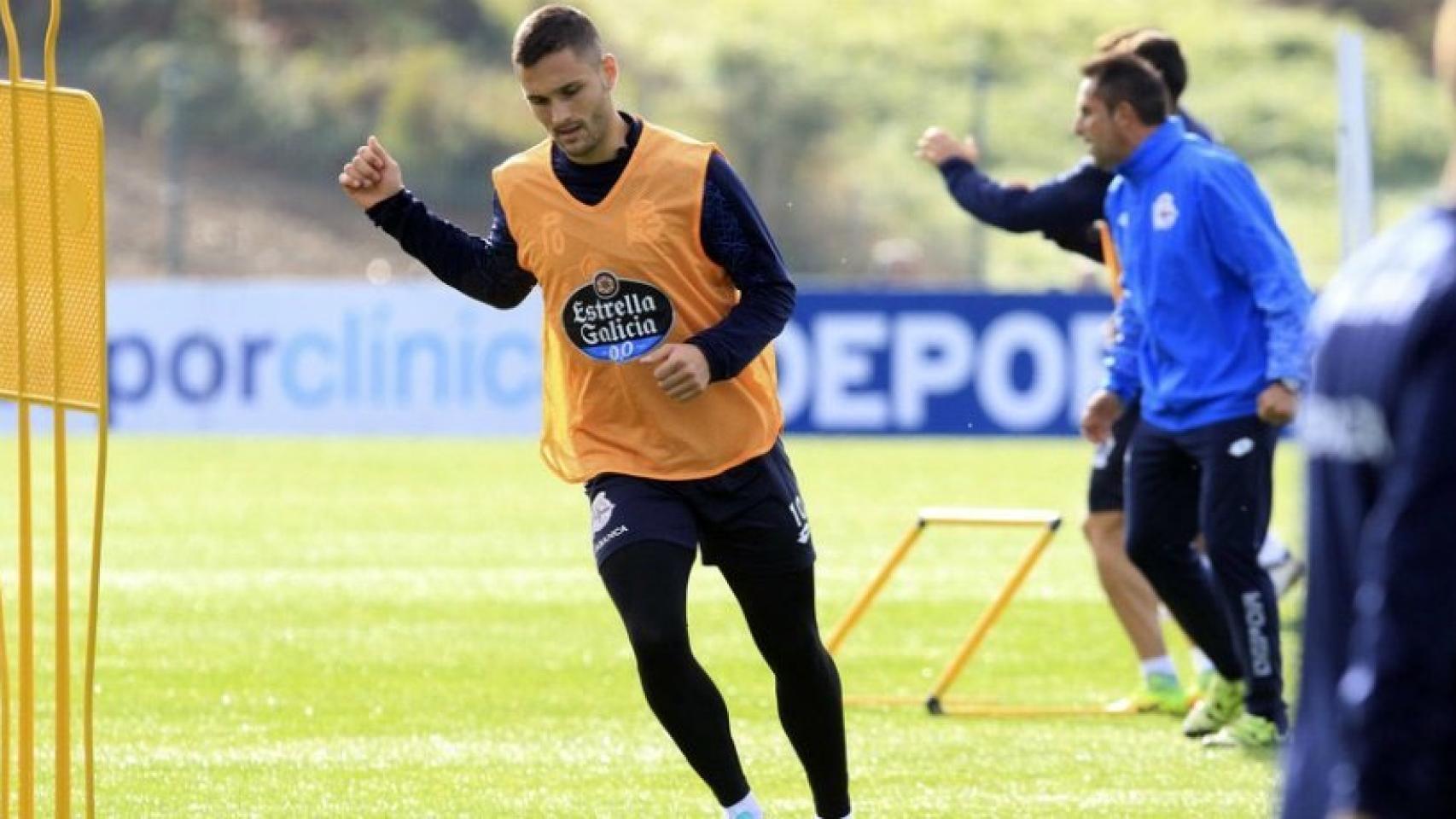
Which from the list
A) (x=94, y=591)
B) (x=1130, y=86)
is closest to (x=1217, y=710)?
(x=1130, y=86)

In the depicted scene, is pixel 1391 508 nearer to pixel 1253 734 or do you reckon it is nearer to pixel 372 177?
pixel 372 177

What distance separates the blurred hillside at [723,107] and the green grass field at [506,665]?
14297 mm

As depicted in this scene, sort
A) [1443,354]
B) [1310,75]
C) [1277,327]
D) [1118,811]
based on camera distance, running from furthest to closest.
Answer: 1. [1310,75]
2. [1277,327]
3. [1118,811]
4. [1443,354]

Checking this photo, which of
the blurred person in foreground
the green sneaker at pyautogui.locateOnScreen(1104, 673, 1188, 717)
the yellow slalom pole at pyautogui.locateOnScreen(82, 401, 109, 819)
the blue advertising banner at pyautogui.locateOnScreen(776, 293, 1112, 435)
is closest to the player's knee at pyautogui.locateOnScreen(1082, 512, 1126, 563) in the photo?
the blurred person in foreground

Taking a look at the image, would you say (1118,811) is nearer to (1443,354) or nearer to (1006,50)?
(1443,354)

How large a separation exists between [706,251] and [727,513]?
1.99 ft

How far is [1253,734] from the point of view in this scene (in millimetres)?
8516

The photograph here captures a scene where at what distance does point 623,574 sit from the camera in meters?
6.23

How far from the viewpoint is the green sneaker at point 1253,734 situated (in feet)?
27.9

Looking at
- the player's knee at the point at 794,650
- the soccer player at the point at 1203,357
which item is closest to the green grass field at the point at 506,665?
the soccer player at the point at 1203,357

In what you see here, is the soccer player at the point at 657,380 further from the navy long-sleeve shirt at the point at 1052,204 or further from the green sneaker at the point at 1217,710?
the navy long-sleeve shirt at the point at 1052,204

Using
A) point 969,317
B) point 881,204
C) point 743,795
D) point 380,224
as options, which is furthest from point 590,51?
point 881,204

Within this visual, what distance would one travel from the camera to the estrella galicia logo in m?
6.35

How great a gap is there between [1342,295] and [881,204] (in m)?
33.1
